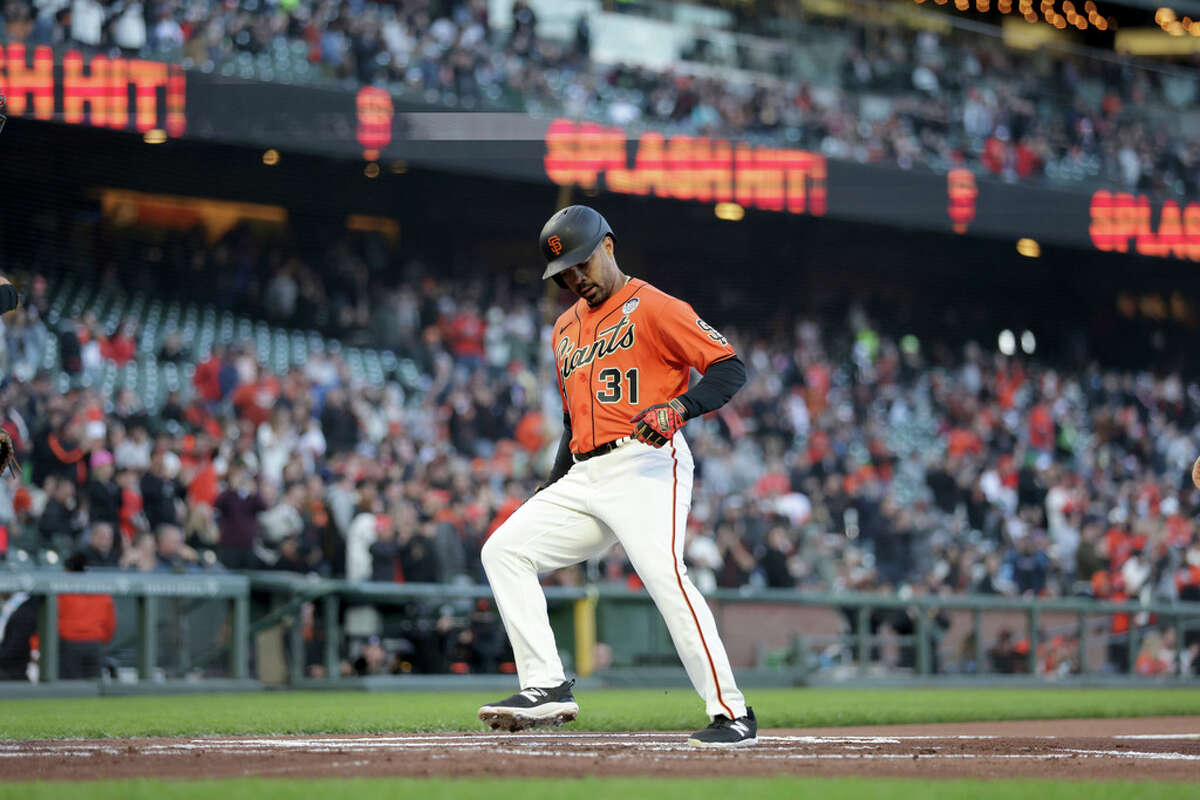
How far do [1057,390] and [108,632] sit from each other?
18759 millimetres

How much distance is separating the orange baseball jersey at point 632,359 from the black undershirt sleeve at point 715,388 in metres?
0.04

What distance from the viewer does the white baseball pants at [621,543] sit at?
18.8 ft

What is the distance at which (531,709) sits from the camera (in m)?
5.86

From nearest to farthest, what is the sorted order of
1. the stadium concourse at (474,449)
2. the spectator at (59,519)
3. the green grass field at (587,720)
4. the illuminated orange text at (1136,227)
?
the green grass field at (587,720) < the spectator at (59,519) < the stadium concourse at (474,449) < the illuminated orange text at (1136,227)

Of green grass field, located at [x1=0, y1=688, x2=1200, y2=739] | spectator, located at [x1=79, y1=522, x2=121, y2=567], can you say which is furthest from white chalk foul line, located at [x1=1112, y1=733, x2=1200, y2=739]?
spectator, located at [x1=79, y1=522, x2=121, y2=567]

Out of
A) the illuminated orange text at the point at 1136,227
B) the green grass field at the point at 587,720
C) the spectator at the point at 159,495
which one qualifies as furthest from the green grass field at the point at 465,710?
the illuminated orange text at the point at 1136,227

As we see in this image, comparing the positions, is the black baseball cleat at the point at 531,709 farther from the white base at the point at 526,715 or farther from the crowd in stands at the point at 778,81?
the crowd in stands at the point at 778,81

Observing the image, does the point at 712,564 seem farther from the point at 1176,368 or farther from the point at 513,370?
the point at 1176,368

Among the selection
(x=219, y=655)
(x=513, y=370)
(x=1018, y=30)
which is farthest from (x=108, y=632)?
(x=1018, y=30)

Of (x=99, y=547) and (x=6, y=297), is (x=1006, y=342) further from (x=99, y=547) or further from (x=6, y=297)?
(x=6, y=297)

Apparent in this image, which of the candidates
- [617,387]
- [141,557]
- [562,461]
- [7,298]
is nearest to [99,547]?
[141,557]

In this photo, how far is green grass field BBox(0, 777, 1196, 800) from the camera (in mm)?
3863

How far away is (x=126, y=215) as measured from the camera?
2167 centimetres

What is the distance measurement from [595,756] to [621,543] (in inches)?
36.1
